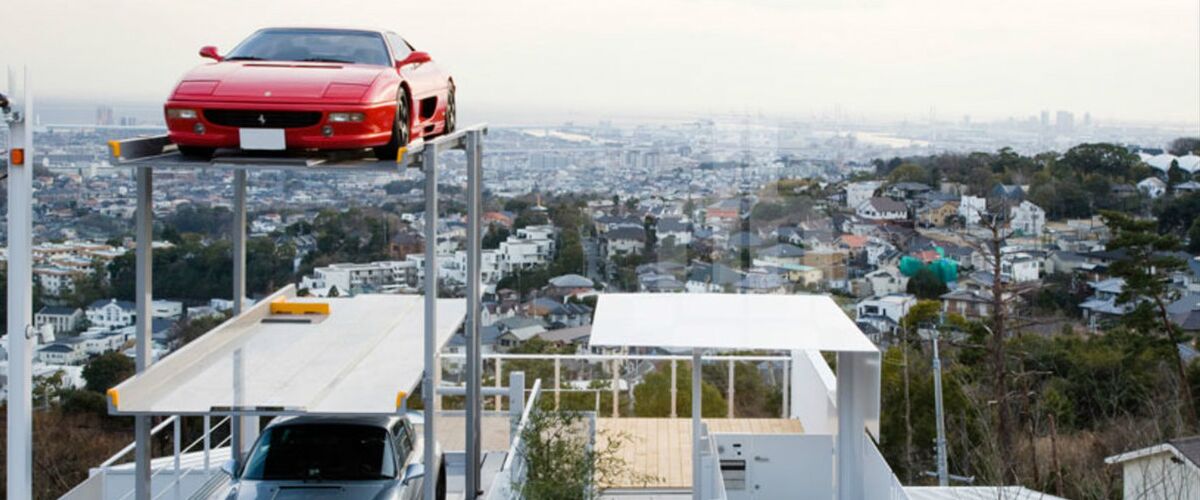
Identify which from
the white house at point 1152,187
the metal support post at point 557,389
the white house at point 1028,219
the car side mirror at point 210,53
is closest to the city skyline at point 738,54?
the white house at point 1152,187

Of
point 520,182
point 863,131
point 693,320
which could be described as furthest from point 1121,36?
point 693,320

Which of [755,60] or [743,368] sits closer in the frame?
[743,368]

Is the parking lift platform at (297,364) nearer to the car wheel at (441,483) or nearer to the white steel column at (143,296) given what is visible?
the white steel column at (143,296)

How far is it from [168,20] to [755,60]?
9896 millimetres

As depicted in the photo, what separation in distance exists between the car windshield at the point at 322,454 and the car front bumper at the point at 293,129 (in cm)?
174

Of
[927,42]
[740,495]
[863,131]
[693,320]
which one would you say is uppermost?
[927,42]

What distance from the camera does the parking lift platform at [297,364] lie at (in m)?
5.66

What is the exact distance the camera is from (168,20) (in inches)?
709

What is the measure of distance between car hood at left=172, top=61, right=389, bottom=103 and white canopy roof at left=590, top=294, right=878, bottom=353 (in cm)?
248

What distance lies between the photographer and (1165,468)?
569 inches

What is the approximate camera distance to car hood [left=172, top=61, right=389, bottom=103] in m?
6.32

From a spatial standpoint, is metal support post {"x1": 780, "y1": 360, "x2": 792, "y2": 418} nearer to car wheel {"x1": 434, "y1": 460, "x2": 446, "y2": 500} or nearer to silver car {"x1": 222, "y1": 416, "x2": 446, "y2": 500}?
car wheel {"x1": 434, "y1": 460, "x2": 446, "y2": 500}

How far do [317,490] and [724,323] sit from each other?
325 centimetres

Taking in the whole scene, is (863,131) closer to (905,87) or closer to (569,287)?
(905,87)
